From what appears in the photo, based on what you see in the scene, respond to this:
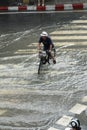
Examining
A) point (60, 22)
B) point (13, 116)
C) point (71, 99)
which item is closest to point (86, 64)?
point (71, 99)

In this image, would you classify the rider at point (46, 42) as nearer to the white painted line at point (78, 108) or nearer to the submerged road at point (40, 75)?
the submerged road at point (40, 75)

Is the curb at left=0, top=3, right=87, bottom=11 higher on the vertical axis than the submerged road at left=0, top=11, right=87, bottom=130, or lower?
higher

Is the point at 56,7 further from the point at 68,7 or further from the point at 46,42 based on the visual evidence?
the point at 46,42

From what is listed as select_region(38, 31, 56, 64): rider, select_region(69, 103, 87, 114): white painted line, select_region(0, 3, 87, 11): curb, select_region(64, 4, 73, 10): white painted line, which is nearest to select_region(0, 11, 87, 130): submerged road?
select_region(69, 103, 87, 114): white painted line

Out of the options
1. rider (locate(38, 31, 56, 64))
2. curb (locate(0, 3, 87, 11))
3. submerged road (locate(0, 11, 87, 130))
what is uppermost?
rider (locate(38, 31, 56, 64))

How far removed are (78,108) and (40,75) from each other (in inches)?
151

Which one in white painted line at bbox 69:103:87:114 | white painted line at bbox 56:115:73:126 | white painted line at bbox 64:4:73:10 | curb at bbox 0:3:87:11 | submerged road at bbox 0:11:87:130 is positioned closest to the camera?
white painted line at bbox 56:115:73:126

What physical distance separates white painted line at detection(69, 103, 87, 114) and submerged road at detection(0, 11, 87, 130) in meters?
0.09

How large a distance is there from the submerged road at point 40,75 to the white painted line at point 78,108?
9 cm

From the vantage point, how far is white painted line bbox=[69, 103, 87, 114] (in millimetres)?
13773

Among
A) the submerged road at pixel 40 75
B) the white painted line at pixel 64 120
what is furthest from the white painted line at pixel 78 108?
the white painted line at pixel 64 120

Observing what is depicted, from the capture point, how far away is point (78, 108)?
14031mm

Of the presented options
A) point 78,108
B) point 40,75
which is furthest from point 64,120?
point 40,75

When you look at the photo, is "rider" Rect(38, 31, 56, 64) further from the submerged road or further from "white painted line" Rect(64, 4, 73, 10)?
"white painted line" Rect(64, 4, 73, 10)
